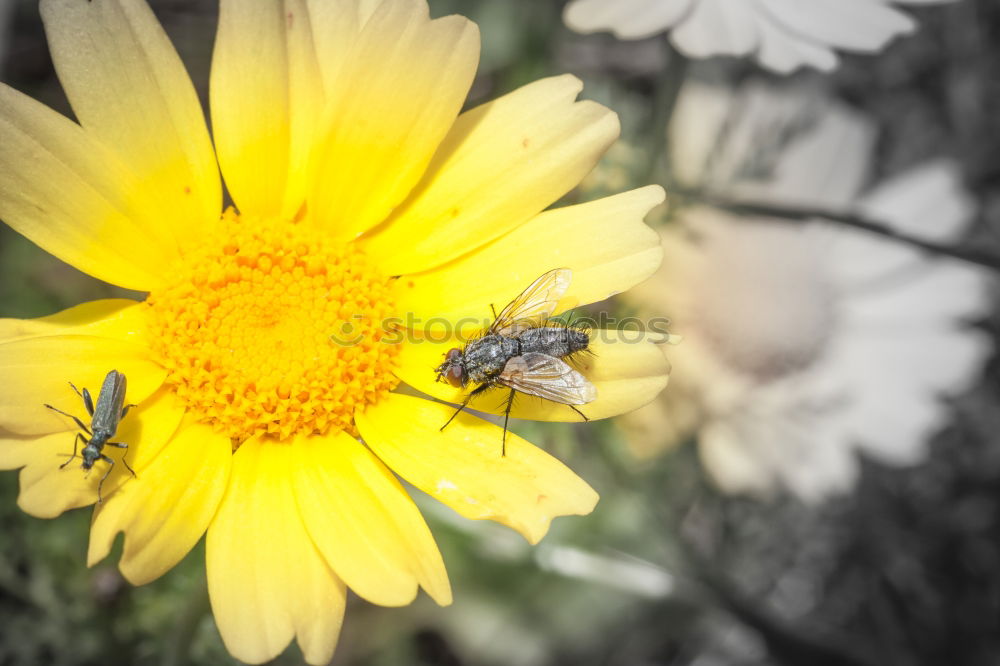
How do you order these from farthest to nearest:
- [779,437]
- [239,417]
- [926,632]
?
[926,632] → [779,437] → [239,417]

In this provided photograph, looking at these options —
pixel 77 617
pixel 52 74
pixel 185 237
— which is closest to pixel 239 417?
pixel 185 237

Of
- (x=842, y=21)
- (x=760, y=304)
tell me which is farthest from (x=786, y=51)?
(x=760, y=304)

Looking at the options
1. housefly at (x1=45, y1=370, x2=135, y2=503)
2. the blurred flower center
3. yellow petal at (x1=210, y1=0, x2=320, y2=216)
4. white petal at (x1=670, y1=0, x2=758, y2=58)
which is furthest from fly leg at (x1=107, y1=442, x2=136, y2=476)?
the blurred flower center

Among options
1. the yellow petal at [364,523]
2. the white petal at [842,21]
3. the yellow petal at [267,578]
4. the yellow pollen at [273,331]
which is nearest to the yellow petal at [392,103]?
the yellow pollen at [273,331]

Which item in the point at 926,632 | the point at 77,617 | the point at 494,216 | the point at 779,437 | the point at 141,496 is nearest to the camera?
the point at 141,496

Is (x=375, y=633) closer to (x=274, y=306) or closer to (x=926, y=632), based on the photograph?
(x=274, y=306)

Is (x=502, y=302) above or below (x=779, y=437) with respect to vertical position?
above
